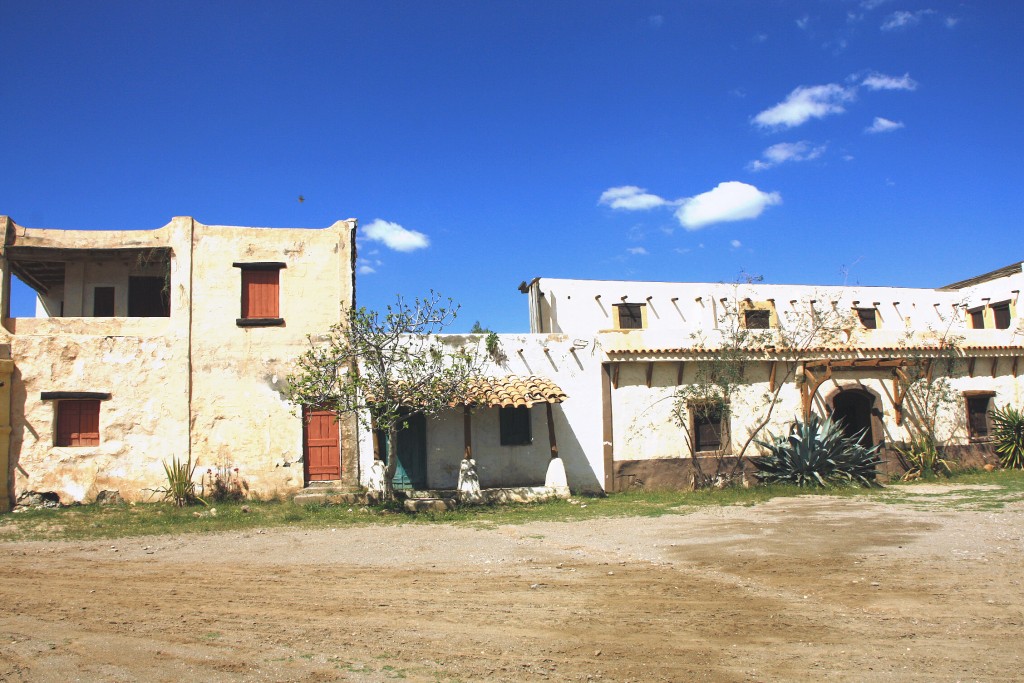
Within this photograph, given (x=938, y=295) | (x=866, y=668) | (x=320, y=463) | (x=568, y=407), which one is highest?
(x=938, y=295)

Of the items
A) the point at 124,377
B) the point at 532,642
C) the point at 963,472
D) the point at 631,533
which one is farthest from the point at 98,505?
the point at 963,472

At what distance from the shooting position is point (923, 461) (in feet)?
58.4

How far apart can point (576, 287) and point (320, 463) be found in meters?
9.46

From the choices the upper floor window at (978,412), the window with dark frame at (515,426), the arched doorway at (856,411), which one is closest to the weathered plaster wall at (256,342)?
the window with dark frame at (515,426)

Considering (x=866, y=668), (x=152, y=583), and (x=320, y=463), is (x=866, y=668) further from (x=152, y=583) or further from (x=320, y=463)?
(x=320, y=463)

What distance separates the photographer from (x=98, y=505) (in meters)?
14.8

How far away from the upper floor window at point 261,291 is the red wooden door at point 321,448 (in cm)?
232

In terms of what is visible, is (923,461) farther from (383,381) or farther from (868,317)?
(383,381)

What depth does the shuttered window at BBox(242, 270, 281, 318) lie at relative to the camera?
53.0ft

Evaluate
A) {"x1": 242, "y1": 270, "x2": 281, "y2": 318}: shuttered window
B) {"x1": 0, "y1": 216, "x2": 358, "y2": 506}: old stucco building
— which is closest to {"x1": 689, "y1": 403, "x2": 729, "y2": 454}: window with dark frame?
{"x1": 0, "y1": 216, "x2": 358, "y2": 506}: old stucco building

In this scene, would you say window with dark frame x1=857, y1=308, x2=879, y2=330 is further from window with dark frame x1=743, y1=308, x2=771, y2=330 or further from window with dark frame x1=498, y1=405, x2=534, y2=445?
window with dark frame x1=498, y1=405, x2=534, y2=445

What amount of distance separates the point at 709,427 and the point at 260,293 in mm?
10932

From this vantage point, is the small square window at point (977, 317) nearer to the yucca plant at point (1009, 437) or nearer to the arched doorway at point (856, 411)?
the yucca plant at point (1009, 437)

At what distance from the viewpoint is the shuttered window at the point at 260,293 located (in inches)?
636
